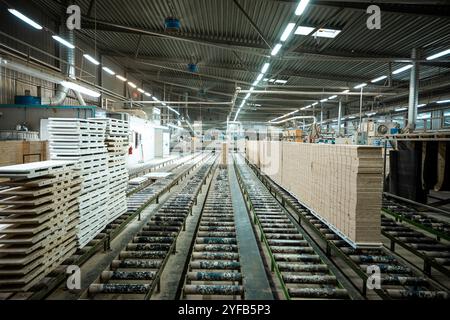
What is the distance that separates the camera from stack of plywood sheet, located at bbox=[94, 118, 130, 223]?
19.0 feet

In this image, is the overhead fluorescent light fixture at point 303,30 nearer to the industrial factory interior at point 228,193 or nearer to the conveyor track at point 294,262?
the industrial factory interior at point 228,193

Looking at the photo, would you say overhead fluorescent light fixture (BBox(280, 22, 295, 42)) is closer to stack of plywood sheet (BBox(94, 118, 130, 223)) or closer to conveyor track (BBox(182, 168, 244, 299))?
stack of plywood sheet (BBox(94, 118, 130, 223))

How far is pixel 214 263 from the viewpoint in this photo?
416cm

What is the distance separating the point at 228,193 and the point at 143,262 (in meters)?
5.47

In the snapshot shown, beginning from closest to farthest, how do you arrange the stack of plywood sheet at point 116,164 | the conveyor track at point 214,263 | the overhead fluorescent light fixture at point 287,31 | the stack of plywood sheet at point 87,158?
the conveyor track at point 214,263
the stack of plywood sheet at point 87,158
the stack of plywood sheet at point 116,164
the overhead fluorescent light fixture at point 287,31

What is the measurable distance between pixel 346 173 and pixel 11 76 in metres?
14.0

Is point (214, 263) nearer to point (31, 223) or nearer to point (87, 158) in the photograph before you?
point (31, 223)

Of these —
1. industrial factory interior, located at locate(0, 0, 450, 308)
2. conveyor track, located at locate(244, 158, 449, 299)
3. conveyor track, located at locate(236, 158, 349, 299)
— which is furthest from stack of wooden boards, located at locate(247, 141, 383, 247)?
conveyor track, located at locate(236, 158, 349, 299)

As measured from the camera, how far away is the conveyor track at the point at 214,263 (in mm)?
3488

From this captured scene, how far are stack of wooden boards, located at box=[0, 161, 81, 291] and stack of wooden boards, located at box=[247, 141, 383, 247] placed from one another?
4817mm

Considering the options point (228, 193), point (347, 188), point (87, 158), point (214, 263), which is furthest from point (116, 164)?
point (347, 188)

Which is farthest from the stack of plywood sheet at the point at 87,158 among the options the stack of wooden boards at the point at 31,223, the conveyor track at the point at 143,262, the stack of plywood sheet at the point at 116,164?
the conveyor track at the point at 143,262

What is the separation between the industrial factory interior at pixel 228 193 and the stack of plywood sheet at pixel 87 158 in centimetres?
3
